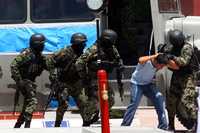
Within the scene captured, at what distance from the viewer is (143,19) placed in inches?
599

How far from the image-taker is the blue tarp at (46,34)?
1418cm

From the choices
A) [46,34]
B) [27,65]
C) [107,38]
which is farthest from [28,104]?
[46,34]

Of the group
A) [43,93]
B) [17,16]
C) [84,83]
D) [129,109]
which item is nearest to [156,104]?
[129,109]

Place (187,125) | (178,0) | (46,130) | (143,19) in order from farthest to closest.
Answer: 1. (143,19)
2. (178,0)
3. (187,125)
4. (46,130)

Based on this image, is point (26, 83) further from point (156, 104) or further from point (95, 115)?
point (156, 104)

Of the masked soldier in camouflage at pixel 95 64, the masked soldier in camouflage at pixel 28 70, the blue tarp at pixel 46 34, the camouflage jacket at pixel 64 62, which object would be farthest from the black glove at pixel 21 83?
the blue tarp at pixel 46 34

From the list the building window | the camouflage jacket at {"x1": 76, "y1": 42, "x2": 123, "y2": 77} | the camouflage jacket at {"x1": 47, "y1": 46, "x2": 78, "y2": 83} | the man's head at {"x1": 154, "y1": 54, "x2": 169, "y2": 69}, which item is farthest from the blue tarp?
the man's head at {"x1": 154, "y1": 54, "x2": 169, "y2": 69}

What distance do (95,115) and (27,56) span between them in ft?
4.75

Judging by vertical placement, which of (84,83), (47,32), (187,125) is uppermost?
(47,32)

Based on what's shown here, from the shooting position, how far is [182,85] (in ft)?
36.0

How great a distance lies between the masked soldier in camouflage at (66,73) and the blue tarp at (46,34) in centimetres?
281

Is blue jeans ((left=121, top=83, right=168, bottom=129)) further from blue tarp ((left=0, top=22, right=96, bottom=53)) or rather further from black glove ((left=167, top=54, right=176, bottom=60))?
blue tarp ((left=0, top=22, right=96, bottom=53))

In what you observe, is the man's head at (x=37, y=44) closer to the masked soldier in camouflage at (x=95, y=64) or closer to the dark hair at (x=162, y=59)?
the masked soldier in camouflage at (x=95, y=64)

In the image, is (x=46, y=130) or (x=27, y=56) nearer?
(x=46, y=130)
